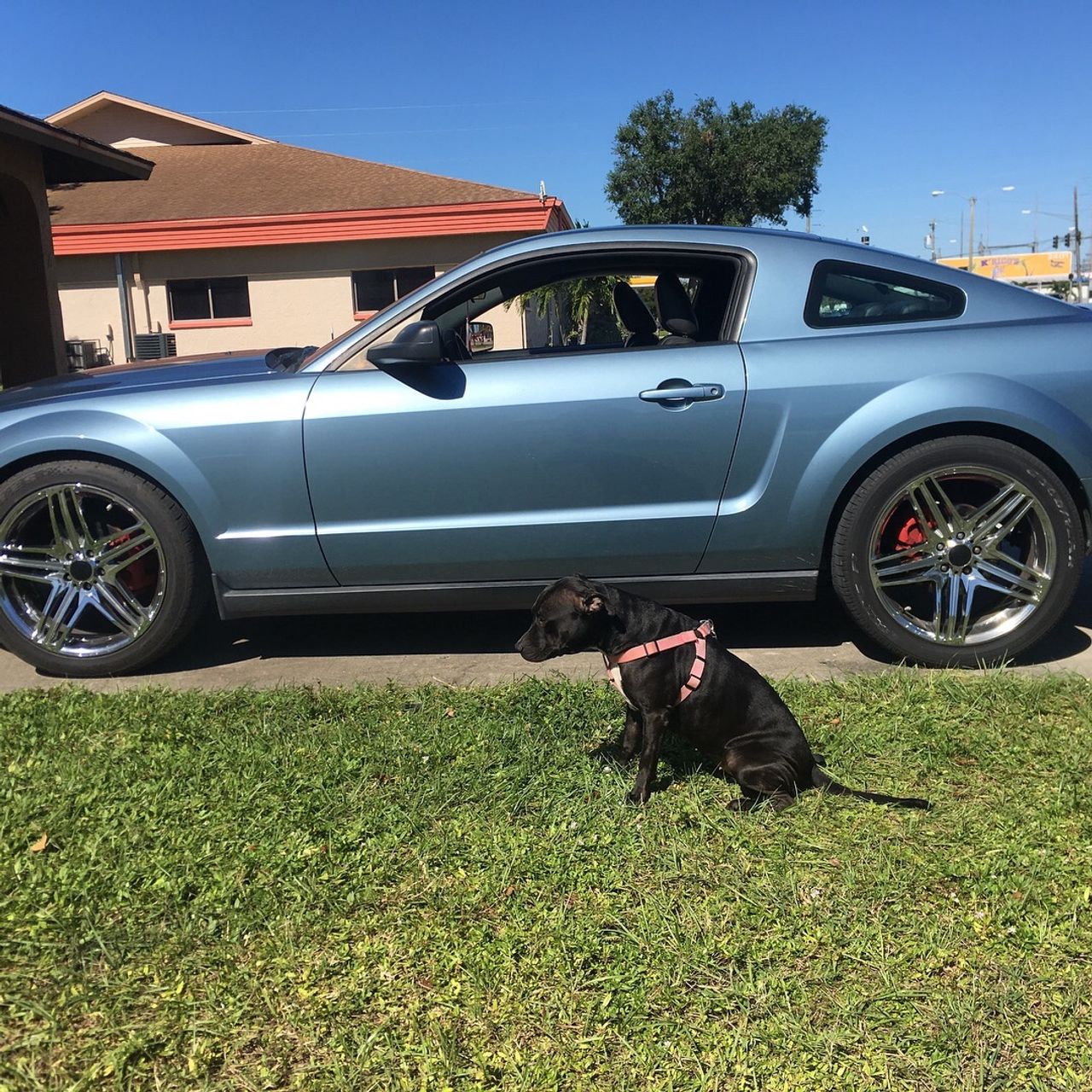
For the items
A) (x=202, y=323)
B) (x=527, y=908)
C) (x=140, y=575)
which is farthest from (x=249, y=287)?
(x=527, y=908)

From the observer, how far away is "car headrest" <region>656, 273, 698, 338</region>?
4125 mm

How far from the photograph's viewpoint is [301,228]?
20.1 m

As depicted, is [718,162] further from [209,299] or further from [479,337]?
[479,337]

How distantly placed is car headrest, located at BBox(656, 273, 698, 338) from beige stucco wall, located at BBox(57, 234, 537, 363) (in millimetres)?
17122

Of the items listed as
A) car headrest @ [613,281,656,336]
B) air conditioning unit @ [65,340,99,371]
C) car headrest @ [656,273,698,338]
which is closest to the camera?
car headrest @ [656,273,698,338]

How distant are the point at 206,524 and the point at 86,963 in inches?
75.2

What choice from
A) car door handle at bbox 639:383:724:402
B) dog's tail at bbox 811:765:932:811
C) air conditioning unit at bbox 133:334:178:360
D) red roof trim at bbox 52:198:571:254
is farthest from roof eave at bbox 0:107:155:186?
air conditioning unit at bbox 133:334:178:360

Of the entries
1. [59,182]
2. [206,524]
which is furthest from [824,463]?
[59,182]

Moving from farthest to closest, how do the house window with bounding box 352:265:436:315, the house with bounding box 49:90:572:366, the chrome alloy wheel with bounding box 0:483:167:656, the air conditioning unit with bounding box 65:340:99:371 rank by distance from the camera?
the house window with bounding box 352:265:436:315 < the house with bounding box 49:90:572:366 < the air conditioning unit with bounding box 65:340:99:371 < the chrome alloy wheel with bounding box 0:483:167:656

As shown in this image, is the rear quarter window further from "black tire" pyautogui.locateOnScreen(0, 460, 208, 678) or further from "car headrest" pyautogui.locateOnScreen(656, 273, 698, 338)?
"black tire" pyautogui.locateOnScreen(0, 460, 208, 678)

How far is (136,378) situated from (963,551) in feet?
10.9

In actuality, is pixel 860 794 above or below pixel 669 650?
below

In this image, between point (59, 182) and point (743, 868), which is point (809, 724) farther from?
point (59, 182)

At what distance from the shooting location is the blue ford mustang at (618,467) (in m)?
3.67
